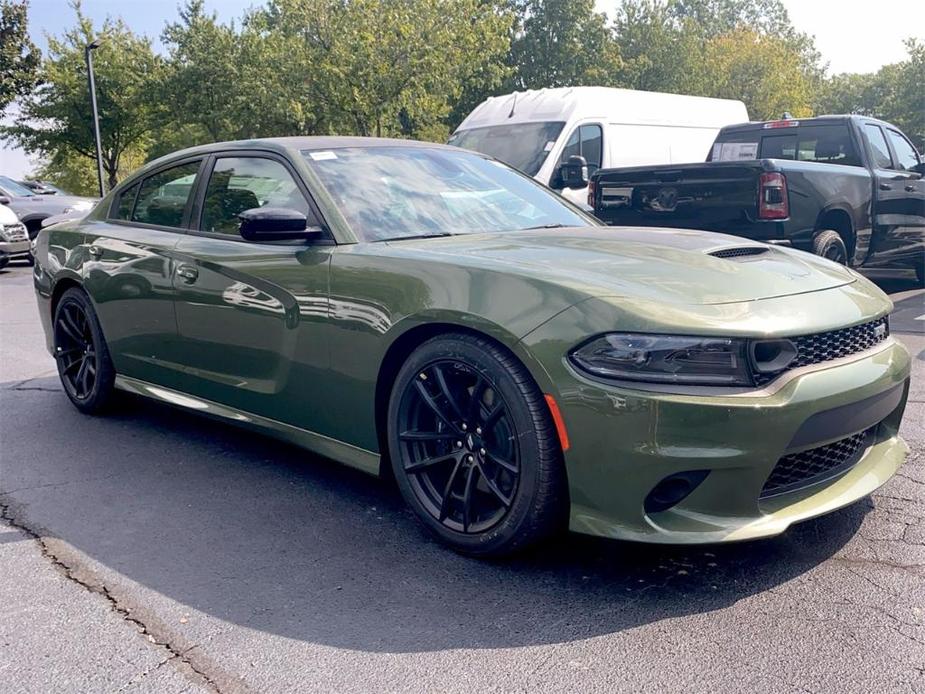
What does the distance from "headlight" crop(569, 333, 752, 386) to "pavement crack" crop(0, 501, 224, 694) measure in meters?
1.43

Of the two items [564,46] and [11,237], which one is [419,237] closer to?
[11,237]

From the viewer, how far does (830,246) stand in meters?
7.95

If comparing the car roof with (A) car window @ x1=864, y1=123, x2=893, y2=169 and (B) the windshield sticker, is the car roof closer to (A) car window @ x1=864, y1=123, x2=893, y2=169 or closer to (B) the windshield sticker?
(A) car window @ x1=864, y1=123, x2=893, y2=169

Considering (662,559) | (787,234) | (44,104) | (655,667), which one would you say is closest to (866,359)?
(662,559)

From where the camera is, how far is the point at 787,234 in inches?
294

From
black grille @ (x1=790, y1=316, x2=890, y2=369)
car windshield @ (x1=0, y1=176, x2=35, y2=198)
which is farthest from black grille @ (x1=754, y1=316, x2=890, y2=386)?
car windshield @ (x1=0, y1=176, x2=35, y2=198)

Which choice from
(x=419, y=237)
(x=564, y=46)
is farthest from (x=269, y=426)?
(x=564, y=46)

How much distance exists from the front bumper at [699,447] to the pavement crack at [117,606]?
117 centimetres

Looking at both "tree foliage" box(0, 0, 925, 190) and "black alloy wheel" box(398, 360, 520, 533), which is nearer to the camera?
"black alloy wheel" box(398, 360, 520, 533)

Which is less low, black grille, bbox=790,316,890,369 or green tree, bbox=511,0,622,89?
green tree, bbox=511,0,622,89

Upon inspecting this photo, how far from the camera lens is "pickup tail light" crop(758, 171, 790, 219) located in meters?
7.27

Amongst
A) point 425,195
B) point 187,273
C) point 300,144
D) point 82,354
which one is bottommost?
point 82,354

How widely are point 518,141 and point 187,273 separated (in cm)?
831

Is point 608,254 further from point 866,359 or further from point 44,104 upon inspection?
point 44,104
